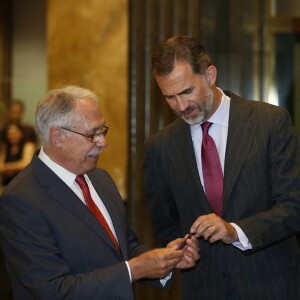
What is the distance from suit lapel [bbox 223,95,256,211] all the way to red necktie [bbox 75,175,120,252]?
0.52 metres

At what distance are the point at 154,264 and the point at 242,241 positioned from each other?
0.47 metres

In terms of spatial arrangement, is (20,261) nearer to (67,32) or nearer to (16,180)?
(16,180)

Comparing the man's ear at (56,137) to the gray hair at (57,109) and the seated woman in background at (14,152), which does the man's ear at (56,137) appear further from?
the seated woman in background at (14,152)

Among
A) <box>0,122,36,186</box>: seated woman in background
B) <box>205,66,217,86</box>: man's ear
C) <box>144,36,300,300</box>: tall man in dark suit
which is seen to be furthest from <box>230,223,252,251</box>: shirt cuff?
<box>0,122,36,186</box>: seated woman in background

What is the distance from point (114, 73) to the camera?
6492mm

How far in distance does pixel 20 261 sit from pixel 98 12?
12.8 feet

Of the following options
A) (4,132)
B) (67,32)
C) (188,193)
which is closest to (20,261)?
(188,193)

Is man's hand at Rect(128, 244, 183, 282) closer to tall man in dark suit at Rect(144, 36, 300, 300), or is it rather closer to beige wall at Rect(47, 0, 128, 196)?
tall man in dark suit at Rect(144, 36, 300, 300)

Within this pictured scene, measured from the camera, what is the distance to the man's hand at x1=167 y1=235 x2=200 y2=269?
325cm

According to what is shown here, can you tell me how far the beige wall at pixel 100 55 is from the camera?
644cm

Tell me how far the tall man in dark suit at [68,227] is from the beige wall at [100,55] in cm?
312

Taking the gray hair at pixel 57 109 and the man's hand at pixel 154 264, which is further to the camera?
the gray hair at pixel 57 109

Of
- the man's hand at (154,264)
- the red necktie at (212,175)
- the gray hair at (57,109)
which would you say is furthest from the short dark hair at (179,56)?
the man's hand at (154,264)

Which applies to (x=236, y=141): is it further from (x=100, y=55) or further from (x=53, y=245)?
(x=100, y=55)
